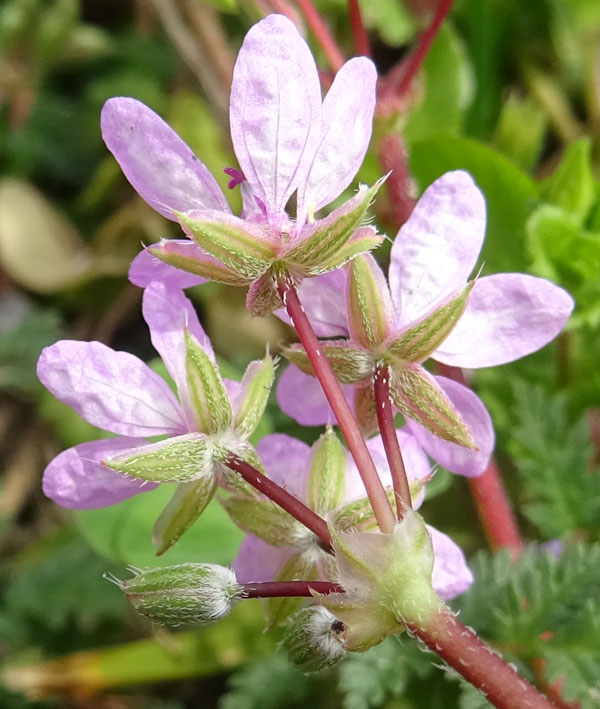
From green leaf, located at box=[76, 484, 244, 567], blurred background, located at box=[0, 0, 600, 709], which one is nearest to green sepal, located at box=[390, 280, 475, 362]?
blurred background, located at box=[0, 0, 600, 709]

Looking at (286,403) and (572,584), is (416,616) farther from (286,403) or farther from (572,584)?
(572,584)

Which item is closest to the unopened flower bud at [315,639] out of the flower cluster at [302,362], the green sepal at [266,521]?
the flower cluster at [302,362]

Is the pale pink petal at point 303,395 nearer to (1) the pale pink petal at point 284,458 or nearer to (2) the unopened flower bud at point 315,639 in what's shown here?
(1) the pale pink petal at point 284,458

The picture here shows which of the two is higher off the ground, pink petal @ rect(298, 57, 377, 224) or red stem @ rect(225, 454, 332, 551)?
pink petal @ rect(298, 57, 377, 224)

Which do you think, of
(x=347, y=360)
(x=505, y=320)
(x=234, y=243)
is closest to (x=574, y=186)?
(x=505, y=320)

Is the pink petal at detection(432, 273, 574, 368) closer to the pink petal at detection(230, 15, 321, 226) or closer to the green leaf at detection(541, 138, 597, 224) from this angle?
the pink petal at detection(230, 15, 321, 226)

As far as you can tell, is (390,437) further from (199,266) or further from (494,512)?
(494,512)
